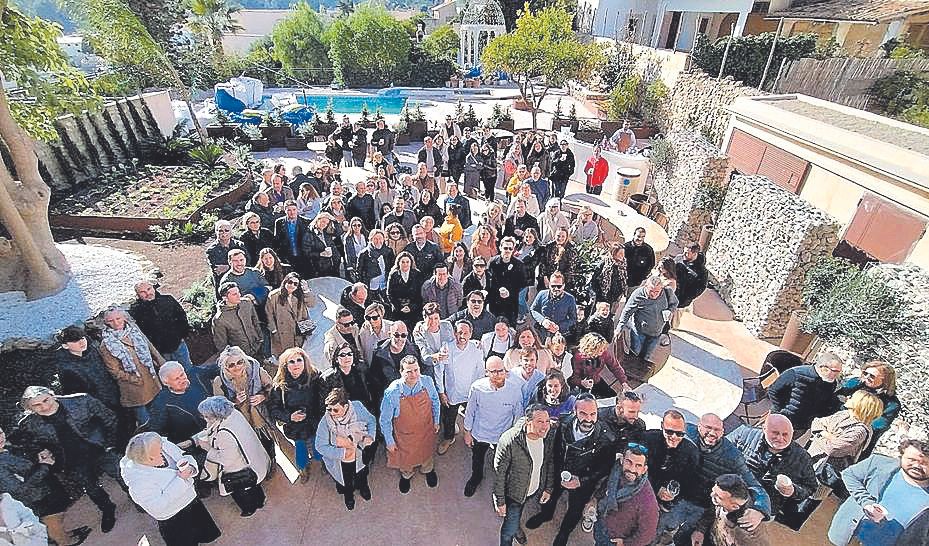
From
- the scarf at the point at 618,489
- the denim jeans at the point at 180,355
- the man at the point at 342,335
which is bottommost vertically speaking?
the denim jeans at the point at 180,355

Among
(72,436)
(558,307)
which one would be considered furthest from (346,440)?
(558,307)

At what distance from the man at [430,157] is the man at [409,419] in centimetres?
779

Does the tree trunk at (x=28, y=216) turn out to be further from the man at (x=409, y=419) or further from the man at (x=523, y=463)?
the man at (x=523, y=463)

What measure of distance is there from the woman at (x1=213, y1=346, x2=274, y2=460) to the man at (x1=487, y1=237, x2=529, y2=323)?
9.35ft

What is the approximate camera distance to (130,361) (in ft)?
14.9

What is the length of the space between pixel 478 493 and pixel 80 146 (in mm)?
13011

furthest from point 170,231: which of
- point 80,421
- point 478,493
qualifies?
point 478,493

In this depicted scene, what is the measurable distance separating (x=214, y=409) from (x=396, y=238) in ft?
10.9

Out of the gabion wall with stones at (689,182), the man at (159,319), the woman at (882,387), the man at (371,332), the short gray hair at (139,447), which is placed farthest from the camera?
the gabion wall with stones at (689,182)

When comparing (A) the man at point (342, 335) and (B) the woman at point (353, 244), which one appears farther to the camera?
(B) the woman at point (353, 244)

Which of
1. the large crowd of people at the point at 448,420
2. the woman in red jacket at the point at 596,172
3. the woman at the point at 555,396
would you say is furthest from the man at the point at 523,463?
the woman in red jacket at the point at 596,172

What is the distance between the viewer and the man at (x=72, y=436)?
145 inches

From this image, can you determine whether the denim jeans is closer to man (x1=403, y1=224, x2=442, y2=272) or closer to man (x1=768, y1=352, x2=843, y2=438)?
man (x1=403, y1=224, x2=442, y2=272)

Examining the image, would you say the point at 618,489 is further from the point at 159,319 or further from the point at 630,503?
the point at 159,319
